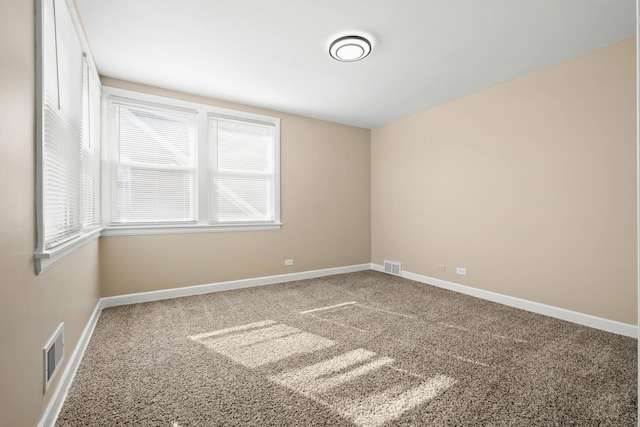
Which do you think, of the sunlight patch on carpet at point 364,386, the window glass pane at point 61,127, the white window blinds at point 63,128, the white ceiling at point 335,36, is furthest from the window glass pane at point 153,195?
the sunlight patch on carpet at point 364,386

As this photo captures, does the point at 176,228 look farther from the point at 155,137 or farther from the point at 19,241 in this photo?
the point at 19,241

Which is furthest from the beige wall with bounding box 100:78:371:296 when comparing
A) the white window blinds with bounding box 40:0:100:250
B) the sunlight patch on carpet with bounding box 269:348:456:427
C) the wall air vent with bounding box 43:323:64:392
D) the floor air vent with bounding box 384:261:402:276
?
the sunlight patch on carpet with bounding box 269:348:456:427

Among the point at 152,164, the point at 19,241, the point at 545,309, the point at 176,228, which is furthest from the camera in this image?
the point at 176,228

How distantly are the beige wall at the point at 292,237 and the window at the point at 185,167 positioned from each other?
0.15 metres

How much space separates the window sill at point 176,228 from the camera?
3.42 meters

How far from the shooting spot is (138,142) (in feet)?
11.8

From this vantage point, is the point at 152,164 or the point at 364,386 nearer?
the point at 364,386

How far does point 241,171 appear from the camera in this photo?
4.29 metres

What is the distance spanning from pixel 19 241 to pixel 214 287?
2923mm

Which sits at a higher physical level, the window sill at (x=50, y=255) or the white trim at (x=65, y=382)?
the window sill at (x=50, y=255)

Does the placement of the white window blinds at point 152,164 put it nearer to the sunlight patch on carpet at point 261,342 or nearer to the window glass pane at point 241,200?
the window glass pane at point 241,200

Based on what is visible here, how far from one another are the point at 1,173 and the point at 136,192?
8.88 feet

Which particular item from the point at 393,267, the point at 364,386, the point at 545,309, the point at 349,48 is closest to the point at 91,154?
the point at 349,48

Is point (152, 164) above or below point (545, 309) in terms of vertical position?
above
